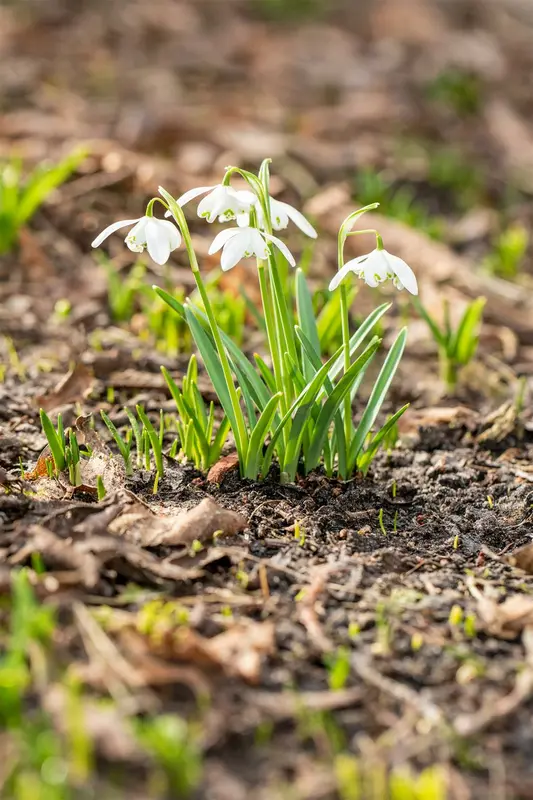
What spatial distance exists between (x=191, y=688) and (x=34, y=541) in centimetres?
46

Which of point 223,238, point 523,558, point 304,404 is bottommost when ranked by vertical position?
point 523,558

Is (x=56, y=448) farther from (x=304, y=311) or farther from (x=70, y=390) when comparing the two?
(x=304, y=311)

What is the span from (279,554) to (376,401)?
57cm

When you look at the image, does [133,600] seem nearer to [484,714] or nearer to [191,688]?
[191,688]

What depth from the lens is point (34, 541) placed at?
174cm

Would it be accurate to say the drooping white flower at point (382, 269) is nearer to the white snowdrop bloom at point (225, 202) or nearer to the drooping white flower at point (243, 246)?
the drooping white flower at point (243, 246)

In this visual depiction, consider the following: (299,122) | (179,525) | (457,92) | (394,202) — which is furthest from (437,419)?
(457,92)

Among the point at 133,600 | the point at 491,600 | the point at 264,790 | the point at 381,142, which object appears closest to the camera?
the point at 264,790

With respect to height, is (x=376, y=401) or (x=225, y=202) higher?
(x=225, y=202)

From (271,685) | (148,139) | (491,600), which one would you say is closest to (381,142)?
(148,139)

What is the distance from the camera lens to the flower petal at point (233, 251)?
6.01 feet

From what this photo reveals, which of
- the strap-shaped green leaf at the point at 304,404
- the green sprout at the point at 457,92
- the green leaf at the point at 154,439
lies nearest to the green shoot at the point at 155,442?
the green leaf at the point at 154,439

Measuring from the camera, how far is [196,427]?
2186mm

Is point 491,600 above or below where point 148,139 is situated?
below
